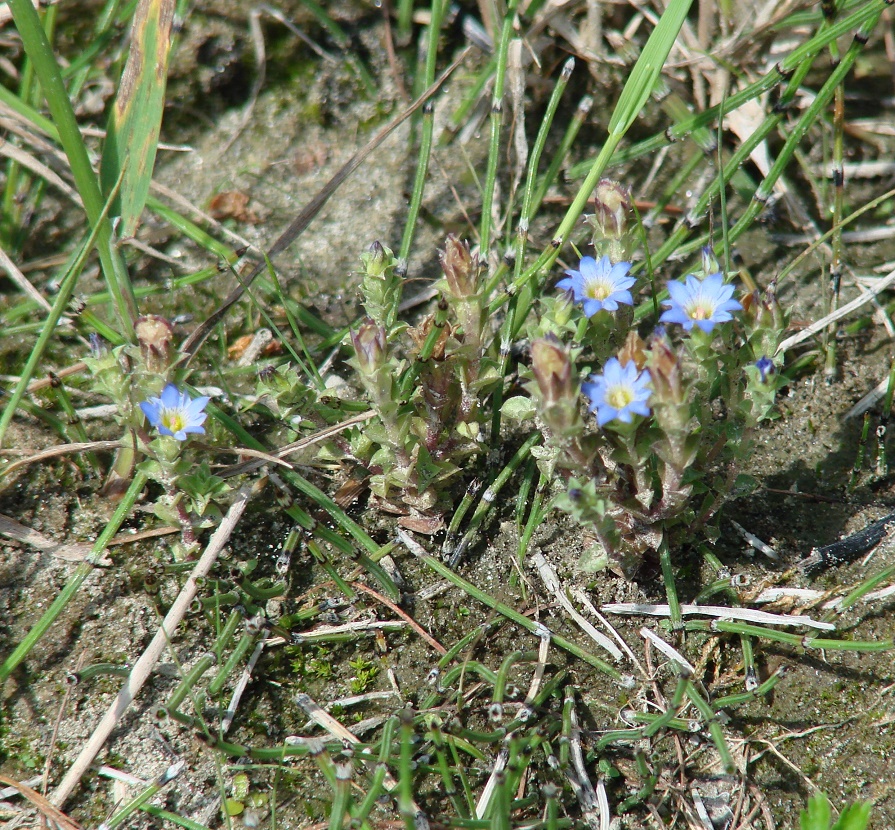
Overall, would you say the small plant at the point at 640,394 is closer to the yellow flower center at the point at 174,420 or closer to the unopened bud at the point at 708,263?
the unopened bud at the point at 708,263

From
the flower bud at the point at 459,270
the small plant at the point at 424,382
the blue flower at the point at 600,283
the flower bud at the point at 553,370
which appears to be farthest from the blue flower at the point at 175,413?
the blue flower at the point at 600,283

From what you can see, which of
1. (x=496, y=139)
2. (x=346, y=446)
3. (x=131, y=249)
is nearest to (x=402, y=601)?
(x=346, y=446)

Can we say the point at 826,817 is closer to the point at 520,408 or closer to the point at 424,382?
the point at 520,408

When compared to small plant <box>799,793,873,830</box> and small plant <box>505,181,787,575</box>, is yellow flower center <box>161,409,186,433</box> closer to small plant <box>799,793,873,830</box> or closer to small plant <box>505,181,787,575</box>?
small plant <box>505,181,787,575</box>

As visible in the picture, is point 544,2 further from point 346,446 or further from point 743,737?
point 743,737

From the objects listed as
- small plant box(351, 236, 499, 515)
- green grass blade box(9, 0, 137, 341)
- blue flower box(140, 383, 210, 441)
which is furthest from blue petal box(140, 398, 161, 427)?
small plant box(351, 236, 499, 515)
